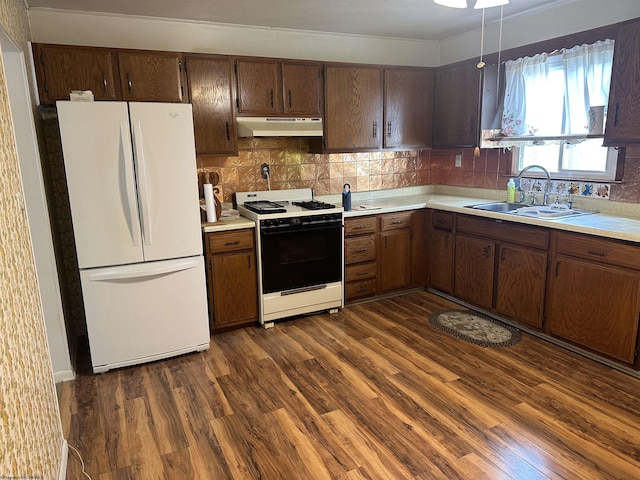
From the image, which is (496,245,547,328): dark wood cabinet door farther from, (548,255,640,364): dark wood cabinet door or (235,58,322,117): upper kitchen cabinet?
(235,58,322,117): upper kitchen cabinet

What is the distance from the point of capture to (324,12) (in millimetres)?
3465

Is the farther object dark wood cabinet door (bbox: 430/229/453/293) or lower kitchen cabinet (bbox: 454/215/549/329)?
dark wood cabinet door (bbox: 430/229/453/293)

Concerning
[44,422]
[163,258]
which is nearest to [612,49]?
[163,258]

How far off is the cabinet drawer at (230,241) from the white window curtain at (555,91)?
235cm

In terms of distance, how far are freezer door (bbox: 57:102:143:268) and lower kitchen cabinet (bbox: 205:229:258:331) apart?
0.64m

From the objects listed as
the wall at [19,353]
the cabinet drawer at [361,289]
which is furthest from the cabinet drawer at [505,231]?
the wall at [19,353]

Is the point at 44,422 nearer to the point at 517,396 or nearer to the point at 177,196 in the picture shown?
the point at 177,196

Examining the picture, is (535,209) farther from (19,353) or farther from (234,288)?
(19,353)

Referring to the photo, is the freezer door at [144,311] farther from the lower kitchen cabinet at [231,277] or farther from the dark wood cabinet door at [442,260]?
the dark wood cabinet door at [442,260]

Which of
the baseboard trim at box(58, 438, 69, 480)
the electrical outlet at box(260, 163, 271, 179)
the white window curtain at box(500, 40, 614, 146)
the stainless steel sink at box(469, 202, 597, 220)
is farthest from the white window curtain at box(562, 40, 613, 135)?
the baseboard trim at box(58, 438, 69, 480)

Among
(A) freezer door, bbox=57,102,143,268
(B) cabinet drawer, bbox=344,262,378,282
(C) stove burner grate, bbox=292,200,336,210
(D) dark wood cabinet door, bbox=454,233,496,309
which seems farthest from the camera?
(B) cabinet drawer, bbox=344,262,378,282

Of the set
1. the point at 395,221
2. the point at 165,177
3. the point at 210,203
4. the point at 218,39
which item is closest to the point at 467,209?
the point at 395,221

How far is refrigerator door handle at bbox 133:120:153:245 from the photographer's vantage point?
9.12 ft

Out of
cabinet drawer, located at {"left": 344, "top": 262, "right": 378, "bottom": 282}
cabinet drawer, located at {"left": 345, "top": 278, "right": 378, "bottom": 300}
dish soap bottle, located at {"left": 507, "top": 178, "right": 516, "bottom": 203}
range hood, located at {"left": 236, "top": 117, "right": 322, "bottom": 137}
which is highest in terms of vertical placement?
range hood, located at {"left": 236, "top": 117, "right": 322, "bottom": 137}
